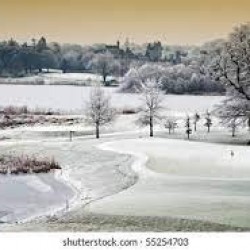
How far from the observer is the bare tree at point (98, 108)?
110 inches

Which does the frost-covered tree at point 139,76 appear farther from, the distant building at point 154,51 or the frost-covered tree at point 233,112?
the frost-covered tree at point 233,112

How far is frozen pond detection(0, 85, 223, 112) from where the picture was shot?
2.73 m

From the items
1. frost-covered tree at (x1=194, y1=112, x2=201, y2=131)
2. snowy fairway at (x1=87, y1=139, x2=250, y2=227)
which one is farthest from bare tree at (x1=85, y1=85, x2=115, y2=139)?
frost-covered tree at (x1=194, y1=112, x2=201, y2=131)

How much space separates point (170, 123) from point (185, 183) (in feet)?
0.97

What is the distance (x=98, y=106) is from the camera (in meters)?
2.81

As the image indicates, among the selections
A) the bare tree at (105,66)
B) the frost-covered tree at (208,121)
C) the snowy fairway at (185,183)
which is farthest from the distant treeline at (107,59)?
the snowy fairway at (185,183)

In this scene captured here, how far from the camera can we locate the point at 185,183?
106 inches

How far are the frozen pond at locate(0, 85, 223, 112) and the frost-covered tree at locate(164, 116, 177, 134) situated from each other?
5 centimetres

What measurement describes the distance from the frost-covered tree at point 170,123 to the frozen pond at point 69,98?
54mm

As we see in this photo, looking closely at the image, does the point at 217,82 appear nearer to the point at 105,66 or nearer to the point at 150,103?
the point at 150,103

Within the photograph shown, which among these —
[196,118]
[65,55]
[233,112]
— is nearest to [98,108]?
[65,55]

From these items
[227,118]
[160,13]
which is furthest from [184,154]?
[160,13]

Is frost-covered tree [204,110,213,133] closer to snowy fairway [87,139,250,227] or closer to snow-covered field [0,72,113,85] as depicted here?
snowy fairway [87,139,250,227]
